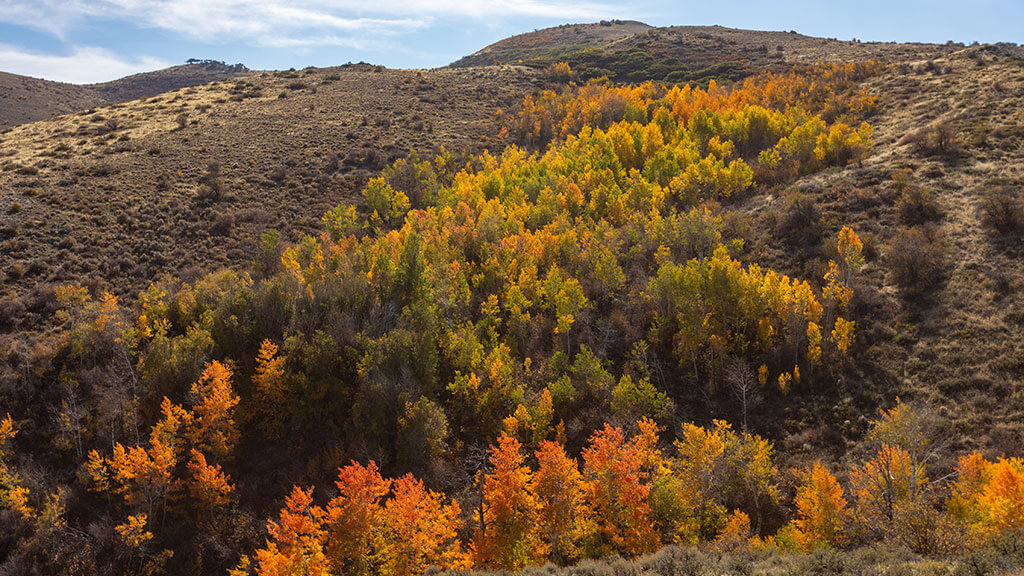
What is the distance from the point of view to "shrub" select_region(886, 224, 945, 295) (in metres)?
45.6

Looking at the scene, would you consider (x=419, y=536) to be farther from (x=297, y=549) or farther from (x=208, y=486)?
(x=208, y=486)

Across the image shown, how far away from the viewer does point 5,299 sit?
48.7 meters

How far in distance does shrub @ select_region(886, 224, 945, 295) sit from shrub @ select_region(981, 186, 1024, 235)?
15.1 ft

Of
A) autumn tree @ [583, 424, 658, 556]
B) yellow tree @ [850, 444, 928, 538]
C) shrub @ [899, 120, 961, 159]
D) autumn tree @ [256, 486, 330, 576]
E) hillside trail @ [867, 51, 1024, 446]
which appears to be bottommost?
autumn tree @ [256, 486, 330, 576]

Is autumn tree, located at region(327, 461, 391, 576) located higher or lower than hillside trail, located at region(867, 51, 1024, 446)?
lower

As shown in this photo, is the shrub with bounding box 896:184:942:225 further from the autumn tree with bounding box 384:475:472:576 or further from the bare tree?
the autumn tree with bounding box 384:475:472:576

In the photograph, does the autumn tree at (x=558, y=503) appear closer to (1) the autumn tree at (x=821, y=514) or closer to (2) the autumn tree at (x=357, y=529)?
(2) the autumn tree at (x=357, y=529)

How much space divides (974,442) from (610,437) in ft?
77.9

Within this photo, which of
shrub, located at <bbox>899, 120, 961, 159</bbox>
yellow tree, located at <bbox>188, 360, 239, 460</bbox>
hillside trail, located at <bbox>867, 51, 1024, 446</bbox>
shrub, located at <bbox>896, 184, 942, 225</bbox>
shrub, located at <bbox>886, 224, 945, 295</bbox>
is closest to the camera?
hillside trail, located at <bbox>867, 51, 1024, 446</bbox>

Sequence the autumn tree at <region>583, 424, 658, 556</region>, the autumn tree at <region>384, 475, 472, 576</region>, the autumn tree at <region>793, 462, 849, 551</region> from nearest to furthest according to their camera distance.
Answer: the autumn tree at <region>793, 462, 849, 551</region>
the autumn tree at <region>384, 475, 472, 576</region>
the autumn tree at <region>583, 424, 658, 556</region>

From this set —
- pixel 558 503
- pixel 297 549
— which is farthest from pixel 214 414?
pixel 558 503

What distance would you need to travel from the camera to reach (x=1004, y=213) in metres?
46.9

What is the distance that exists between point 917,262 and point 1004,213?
32.8ft

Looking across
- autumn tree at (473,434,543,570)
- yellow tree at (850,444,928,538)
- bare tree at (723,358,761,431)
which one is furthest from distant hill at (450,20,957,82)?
autumn tree at (473,434,543,570)
